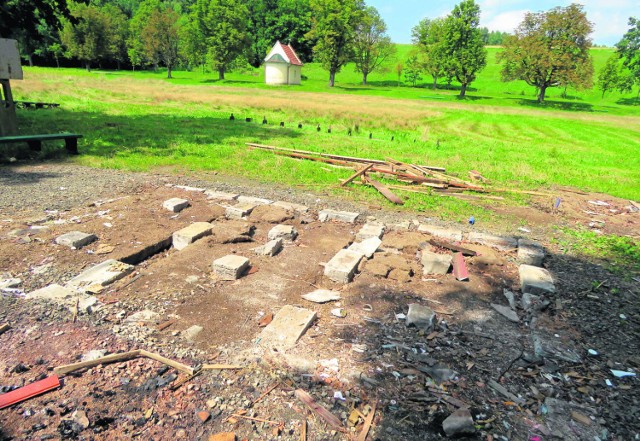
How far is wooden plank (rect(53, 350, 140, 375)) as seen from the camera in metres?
2.96

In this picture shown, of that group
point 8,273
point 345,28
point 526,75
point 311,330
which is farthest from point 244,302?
point 345,28

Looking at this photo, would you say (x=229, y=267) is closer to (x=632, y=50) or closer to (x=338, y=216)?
(x=338, y=216)

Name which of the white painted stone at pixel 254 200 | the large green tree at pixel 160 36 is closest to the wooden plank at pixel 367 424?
the white painted stone at pixel 254 200

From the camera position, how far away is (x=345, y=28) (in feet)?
155

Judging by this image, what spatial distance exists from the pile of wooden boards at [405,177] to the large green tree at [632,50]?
177 ft

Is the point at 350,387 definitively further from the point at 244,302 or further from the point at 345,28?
the point at 345,28

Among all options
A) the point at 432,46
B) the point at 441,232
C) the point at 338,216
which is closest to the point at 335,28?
the point at 432,46

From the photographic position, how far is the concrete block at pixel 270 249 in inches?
206

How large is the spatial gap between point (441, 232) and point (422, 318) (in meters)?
2.71

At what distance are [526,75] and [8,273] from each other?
4613cm

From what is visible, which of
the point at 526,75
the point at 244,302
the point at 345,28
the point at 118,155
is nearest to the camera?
the point at 244,302

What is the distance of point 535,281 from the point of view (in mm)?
4656

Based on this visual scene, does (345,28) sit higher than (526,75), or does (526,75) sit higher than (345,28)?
(345,28)

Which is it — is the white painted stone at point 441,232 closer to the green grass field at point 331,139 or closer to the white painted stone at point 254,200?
the green grass field at point 331,139
